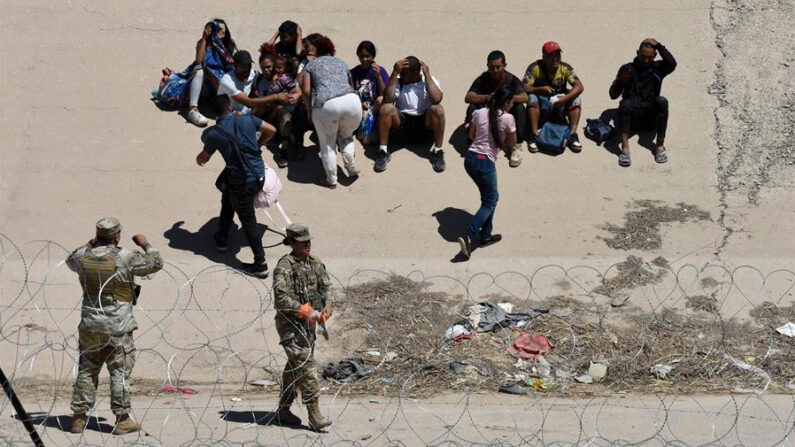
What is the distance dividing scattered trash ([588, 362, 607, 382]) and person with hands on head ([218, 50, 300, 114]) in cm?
401

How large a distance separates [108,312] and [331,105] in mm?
3817

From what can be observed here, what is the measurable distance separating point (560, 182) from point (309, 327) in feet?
14.7

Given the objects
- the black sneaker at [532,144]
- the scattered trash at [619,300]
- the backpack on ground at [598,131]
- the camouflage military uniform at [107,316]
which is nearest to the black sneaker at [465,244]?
the scattered trash at [619,300]

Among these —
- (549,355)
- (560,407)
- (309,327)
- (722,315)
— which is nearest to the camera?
(309,327)

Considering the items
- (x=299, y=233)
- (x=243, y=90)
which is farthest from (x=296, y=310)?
(x=243, y=90)

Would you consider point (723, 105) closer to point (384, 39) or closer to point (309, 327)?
point (384, 39)

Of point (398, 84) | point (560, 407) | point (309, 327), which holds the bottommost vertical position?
point (560, 407)

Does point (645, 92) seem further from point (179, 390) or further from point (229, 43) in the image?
point (179, 390)

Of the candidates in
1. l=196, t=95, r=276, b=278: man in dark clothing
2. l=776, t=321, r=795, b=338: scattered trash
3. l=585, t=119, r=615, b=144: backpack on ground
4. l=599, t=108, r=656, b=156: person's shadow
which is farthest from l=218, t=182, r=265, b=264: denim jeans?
l=776, t=321, r=795, b=338: scattered trash

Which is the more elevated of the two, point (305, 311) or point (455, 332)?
point (305, 311)

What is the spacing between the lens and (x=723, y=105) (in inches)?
495

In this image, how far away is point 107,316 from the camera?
25.9 ft

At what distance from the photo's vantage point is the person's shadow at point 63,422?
26.7ft

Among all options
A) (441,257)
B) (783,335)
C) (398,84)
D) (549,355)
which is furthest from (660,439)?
(398,84)
